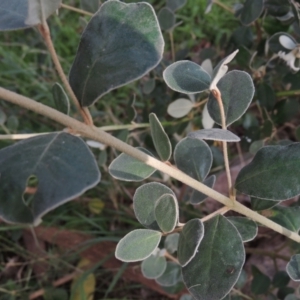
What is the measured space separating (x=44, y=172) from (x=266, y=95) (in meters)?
0.69

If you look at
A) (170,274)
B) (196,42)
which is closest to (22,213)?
(170,274)

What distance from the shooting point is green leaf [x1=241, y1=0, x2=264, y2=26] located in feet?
3.32

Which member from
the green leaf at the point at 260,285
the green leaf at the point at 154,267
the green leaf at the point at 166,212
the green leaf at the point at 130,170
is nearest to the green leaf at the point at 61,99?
the green leaf at the point at 130,170

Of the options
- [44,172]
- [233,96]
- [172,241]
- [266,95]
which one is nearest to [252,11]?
[266,95]

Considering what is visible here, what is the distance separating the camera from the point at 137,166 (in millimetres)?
673

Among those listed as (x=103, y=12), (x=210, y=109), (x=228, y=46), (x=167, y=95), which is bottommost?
(x=167, y=95)

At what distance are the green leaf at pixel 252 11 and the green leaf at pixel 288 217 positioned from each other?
1.47 ft

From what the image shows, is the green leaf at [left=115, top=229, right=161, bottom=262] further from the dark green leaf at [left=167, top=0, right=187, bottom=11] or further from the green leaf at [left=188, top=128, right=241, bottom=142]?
the dark green leaf at [left=167, top=0, right=187, bottom=11]

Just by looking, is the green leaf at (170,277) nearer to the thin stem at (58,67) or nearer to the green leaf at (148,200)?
the green leaf at (148,200)

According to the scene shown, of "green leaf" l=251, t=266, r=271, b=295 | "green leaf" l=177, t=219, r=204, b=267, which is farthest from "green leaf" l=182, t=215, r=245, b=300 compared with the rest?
"green leaf" l=251, t=266, r=271, b=295

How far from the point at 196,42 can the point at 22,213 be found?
1622mm

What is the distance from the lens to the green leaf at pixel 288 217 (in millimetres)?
784

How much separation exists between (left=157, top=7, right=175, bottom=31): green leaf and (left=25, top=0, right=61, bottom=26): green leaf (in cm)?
69

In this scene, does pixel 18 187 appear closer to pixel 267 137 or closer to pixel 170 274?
pixel 170 274
